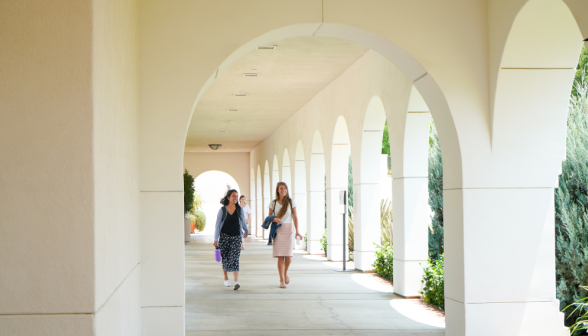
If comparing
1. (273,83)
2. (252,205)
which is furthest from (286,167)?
(252,205)

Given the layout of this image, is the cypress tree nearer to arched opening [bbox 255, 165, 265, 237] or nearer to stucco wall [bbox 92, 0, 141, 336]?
stucco wall [bbox 92, 0, 141, 336]

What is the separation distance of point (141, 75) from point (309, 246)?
10.1 metres

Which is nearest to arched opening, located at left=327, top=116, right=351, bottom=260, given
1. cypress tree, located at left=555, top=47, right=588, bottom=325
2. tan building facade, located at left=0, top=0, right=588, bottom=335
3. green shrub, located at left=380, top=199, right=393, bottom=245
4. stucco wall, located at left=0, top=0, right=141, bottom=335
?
green shrub, located at left=380, top=199, right=393, bottom=245

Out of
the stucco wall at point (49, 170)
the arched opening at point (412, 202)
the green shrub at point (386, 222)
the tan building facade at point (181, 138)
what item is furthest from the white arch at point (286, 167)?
the stucco wall at point (49, 170)

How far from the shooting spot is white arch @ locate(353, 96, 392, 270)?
9.74 meters

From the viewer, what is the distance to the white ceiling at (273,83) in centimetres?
896

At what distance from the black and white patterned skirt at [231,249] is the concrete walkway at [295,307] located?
15.4 inches

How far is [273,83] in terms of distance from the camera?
38.3 feet

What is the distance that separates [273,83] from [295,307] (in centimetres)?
600

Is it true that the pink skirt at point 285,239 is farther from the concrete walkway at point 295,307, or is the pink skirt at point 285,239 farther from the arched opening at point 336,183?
the arched opening at point 336,183

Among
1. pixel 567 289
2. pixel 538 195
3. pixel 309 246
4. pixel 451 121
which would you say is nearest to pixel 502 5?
pixel 451 121

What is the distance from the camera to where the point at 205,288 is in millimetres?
8531

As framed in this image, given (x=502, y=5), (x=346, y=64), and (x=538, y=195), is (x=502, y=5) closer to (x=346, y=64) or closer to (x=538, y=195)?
(x=538, y=195)

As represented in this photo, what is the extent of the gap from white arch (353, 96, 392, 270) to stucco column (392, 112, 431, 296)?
6.60 feet
